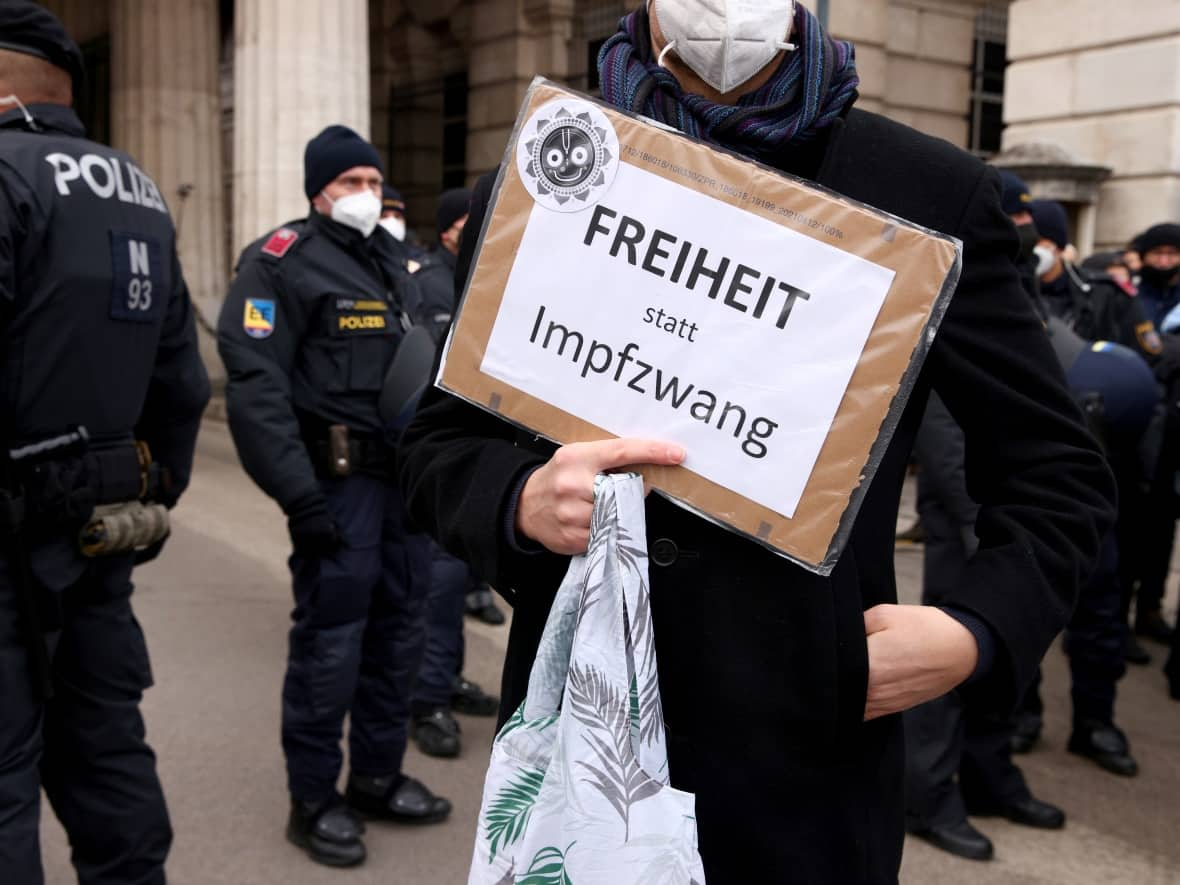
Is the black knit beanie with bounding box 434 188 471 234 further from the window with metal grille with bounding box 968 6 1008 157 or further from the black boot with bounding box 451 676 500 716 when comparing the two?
the window with metal grille with bounding box 968 6 1008 157

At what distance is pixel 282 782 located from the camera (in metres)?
4.16

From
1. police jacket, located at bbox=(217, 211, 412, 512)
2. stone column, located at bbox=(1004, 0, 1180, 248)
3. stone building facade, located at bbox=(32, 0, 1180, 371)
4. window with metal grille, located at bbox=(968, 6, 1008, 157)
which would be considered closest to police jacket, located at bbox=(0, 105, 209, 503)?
police jacket, located at bbox=(217, 211, 412, 512)

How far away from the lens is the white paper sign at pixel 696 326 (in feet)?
4.45

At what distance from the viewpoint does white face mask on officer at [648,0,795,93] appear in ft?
4.68

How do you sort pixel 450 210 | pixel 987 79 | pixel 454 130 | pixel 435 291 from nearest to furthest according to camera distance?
pixel 435 291
pixel 450 210
pixel 987 79
pixel 454 130

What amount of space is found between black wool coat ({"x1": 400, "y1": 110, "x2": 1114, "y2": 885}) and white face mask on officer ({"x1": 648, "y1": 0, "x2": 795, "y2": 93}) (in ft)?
0.40

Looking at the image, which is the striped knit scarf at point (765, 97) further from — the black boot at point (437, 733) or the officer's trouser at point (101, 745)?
the black boot at point (437, 733)

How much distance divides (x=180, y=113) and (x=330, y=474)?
39.1 feet

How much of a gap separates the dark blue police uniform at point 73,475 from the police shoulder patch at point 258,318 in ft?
2.14

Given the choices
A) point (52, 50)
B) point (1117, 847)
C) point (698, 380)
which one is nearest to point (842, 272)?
point (698, 380)

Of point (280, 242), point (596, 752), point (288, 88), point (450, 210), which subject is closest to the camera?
point (596, 752)

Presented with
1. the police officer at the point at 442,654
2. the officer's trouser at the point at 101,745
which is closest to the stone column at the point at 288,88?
the police officer at the point at 442,654

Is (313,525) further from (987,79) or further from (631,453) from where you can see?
(987,79)

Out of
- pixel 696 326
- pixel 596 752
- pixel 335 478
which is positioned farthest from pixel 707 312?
pixel 335 478
